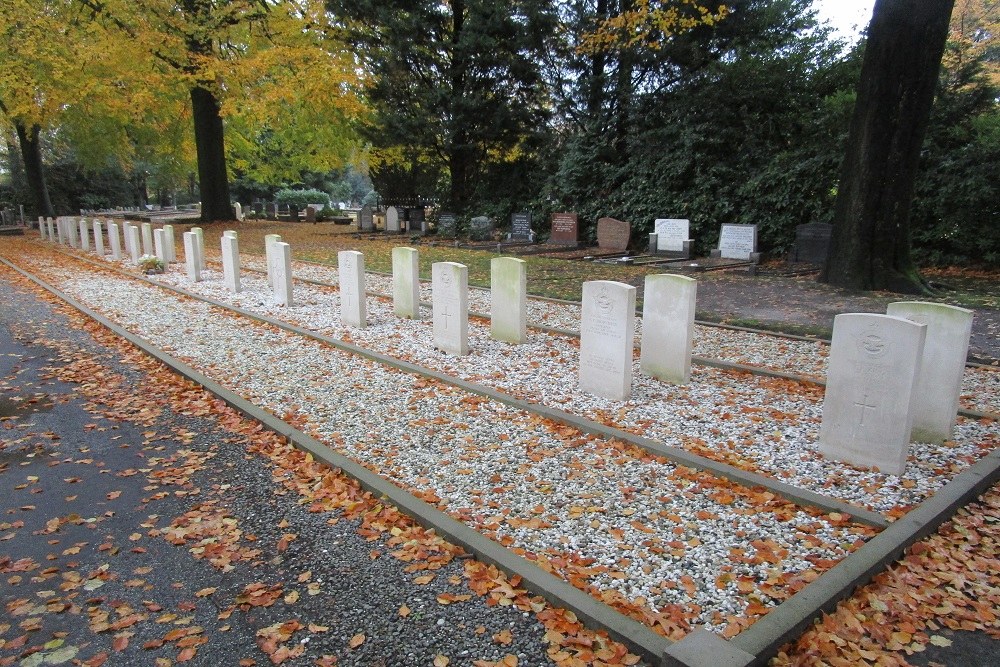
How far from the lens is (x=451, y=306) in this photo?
7.94 m

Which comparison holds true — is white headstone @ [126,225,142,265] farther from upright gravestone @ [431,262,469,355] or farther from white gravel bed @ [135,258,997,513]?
upright gravestone @ [431,262,469,355]

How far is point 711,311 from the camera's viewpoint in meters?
10.5

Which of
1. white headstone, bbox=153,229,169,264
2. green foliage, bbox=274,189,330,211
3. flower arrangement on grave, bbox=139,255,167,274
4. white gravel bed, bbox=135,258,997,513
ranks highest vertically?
green foliage, bbox=274,189,330,211

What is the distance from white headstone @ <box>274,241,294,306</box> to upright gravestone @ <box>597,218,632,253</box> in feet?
36.6

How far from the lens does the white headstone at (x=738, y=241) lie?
1669cm

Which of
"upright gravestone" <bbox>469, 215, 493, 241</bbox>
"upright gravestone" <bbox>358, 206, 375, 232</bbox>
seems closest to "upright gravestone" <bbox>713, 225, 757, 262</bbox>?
"upright gravestone" <bbox>469, 215, 493, 241</bbox>

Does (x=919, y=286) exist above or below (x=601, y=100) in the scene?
below

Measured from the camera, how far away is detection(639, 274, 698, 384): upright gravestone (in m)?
6.39

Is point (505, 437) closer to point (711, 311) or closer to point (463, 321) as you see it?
point (463, 321)

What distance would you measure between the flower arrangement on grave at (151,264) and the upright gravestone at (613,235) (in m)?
12.4

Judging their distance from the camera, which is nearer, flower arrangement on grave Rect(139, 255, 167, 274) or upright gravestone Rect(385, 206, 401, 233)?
flower arrangement on grave Rect(139, 255, 167, 274)

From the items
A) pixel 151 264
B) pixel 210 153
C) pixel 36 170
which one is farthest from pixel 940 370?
pixel 36 170

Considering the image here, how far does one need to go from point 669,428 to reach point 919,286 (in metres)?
8.50

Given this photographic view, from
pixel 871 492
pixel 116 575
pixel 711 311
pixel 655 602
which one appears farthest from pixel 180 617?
pixel 711 311
